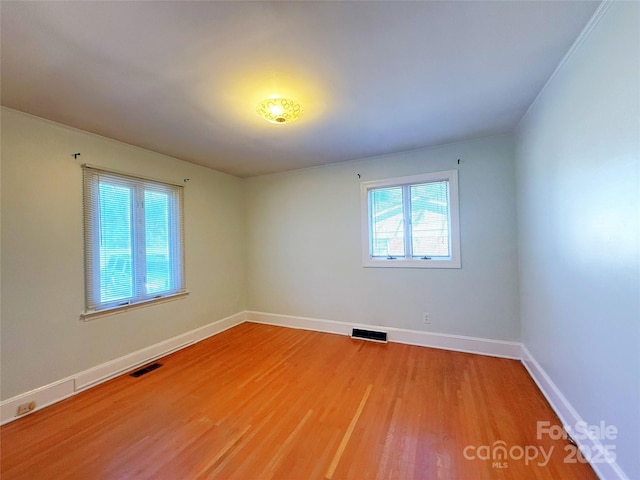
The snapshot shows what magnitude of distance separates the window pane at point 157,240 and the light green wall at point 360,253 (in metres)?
1.45

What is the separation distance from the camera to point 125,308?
2.88 m

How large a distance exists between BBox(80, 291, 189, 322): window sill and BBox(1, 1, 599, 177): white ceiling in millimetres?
1832

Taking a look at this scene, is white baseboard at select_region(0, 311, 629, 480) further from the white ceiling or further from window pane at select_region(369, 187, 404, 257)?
the white ceiling

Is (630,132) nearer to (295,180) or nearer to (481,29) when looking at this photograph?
(481,29)

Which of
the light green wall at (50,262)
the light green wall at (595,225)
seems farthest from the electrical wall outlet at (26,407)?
the light green wall at (595,225)

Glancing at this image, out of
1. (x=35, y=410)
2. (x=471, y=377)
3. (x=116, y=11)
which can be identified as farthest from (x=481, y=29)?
(x=35, y=410)

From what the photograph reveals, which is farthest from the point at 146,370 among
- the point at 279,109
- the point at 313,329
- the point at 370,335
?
the point at 279,109

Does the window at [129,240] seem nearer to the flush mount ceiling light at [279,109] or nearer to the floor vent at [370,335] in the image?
the flush mount ceiling light at [279,109]

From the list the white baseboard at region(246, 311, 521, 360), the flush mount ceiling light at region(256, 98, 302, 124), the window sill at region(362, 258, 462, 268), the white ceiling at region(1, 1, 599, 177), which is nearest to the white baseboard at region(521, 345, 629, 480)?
the white baseboard at region(246, 311, 521, 360)

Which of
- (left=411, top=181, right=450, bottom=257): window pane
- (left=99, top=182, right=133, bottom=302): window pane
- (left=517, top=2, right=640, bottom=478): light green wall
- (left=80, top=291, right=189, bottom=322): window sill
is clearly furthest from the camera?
(left=411, top=181, right=450, bottom=257): window pane

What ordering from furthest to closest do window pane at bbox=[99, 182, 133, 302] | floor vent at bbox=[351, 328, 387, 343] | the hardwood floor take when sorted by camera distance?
1. floor vent at bbox=[351, 328, 387, 343]
2. window pane at bbox=[99, 182, 133, 302]
3. the hardwood floor

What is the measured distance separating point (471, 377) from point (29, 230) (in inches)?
167

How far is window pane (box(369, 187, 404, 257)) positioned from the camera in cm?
352

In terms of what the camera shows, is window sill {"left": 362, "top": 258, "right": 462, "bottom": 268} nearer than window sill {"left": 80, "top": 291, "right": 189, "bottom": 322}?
No
